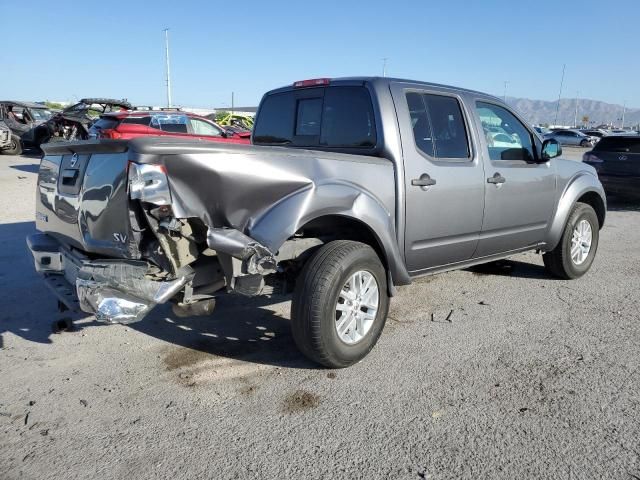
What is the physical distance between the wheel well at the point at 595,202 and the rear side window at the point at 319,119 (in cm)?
325

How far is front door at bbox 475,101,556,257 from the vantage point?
4.58m

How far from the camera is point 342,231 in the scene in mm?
3826

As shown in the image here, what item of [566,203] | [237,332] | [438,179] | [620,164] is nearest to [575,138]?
[620,164]

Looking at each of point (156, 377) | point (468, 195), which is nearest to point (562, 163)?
point (468, 195)

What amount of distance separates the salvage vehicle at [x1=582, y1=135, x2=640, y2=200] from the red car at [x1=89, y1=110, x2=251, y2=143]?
309 inches

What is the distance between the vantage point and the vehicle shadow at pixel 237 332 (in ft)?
12.5

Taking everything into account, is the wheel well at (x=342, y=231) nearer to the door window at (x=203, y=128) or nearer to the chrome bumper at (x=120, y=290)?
the chrome bumper at (x=120, y=290)

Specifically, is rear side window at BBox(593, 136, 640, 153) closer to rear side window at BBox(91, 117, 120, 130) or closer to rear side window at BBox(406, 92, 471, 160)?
rear side window at BBox(406, 92, 471, 160)

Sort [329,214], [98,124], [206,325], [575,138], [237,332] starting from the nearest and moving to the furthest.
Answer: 1. [329,214]
2. [237,332]
3. [206,325]
4. [98,124]
5. [575,138]

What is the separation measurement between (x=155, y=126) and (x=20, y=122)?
8335 mm

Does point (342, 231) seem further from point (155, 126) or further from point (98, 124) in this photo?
point (98, 124)

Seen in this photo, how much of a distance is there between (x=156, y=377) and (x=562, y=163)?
14.6ft

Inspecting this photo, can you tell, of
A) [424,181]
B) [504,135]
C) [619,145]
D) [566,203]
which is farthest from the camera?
[619,145]

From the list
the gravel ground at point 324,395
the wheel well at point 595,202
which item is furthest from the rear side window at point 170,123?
the wheel well at point 595,202
